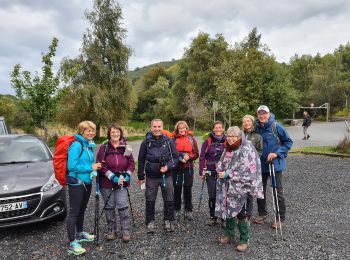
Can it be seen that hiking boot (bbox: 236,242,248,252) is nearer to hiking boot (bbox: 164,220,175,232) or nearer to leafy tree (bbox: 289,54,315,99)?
hiking boot (bbox: 164,220,175,232)

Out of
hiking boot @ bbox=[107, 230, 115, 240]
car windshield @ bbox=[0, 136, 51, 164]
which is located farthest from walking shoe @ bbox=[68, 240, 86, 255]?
car windshield @ bbox=[0, 136, 51, 164]

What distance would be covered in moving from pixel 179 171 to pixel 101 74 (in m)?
19.8

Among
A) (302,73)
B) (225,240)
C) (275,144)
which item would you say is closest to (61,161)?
(225,240)

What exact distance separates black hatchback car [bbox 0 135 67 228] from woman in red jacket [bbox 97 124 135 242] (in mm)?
977

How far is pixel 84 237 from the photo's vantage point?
4.62m

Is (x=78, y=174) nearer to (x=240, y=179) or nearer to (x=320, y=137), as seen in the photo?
(x=240, y=179)

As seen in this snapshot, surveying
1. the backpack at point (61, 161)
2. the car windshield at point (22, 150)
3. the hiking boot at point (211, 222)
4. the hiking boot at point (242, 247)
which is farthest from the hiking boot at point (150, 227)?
the car windshield at point (22, 150)

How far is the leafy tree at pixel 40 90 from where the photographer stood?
42.5ft

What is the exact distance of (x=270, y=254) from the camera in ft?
13.3

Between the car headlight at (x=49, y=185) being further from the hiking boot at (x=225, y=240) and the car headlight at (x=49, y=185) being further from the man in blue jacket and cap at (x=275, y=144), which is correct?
the man in blue jacket and cap at (x=275, y=144)

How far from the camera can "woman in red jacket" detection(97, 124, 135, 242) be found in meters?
4.51

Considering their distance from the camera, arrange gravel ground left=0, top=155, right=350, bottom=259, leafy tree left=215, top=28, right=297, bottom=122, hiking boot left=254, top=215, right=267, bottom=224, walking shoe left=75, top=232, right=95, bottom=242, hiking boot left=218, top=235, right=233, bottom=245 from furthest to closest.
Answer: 1. leafy tree left=215, top=28, right=297, bottom=122
2. hiking boot left=254, top=215, right=267, bottom=224
3. walking shoe left=75, top=232, right=95, bottom=242
4. hiking boot left=218, top=235, right=233, bottom=245
5. gravel ground left=0, top=155, right=350, bottom=259

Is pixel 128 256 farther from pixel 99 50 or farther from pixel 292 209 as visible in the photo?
pixel 99 50

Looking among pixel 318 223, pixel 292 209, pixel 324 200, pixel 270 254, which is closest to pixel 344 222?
pixel 318 223
